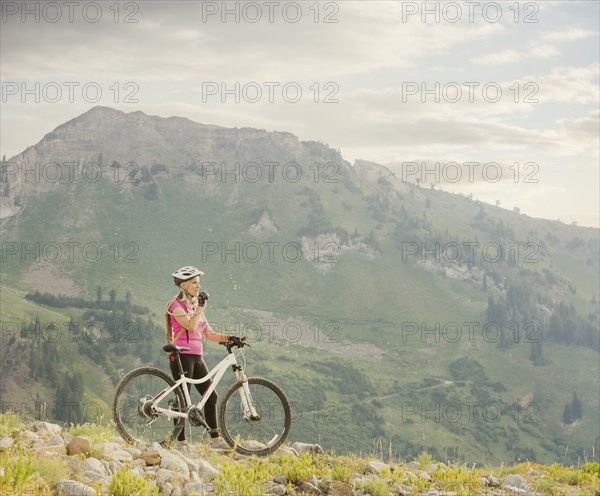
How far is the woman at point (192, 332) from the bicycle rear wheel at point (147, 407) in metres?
0.30

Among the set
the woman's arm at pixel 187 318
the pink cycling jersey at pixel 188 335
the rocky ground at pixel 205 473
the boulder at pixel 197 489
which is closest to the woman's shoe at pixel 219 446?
the rocky ground at pixel 205 473

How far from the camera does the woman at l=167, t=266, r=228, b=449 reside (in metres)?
13.3

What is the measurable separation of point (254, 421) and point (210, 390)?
1074mm

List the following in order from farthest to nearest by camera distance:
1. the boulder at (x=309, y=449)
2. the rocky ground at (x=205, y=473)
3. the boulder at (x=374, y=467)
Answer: the boulder at (x=309, y=449) < the boulder at (x=374, y=467) < the rocky ground at (x=205, y=473)

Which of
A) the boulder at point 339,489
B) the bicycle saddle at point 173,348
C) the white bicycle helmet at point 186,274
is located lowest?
the boulder at point 339,489

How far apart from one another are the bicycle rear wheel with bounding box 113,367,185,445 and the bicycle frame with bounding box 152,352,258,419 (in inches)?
3.1

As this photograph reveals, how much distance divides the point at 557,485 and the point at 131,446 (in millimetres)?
8301

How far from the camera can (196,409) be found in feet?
42.5

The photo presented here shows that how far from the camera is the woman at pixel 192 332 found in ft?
43.6

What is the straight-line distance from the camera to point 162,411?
12789 millimetres

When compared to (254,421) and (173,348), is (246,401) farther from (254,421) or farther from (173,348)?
(173,348)

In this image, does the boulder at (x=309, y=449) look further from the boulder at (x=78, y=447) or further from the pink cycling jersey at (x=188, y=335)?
the boulder at (x=78, y=447)

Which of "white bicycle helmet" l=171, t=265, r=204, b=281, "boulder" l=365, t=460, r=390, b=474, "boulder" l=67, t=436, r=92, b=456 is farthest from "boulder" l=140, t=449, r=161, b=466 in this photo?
"boulder" l=365, t=460, r=390, b=474

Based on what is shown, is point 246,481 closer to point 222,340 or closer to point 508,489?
point 222,340
